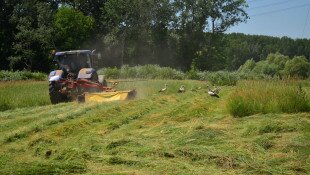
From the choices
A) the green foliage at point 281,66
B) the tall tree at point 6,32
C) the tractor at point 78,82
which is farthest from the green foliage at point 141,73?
the tall tree at point 6,32

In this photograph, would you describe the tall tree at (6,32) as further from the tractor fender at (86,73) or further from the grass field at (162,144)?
the grass field at (162,144)

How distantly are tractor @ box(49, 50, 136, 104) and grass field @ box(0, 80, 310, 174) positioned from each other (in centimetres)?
372

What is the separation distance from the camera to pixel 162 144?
688cm

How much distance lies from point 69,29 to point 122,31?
654 centimetres

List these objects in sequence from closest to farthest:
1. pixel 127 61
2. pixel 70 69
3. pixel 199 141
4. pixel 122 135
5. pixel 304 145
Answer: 1. pixel 304 145
2. pixel 199 141
3. pixel 122 135
4. pixel 70 69
5. pixel 127 61

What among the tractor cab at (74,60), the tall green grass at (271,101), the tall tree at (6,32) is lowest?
the tall green grass at (271,101)

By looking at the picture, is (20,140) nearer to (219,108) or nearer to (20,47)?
(219,108)

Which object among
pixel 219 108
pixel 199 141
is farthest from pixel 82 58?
pixel 199 141

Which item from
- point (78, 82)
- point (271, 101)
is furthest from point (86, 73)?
point (271, 101)

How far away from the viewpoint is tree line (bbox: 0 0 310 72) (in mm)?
44062

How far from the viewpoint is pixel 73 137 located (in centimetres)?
830

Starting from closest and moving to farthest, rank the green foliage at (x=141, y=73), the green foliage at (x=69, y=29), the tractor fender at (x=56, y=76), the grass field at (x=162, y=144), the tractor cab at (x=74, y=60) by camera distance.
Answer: the grass field at (x=162, y=144), the tractor fender at (x=56, y=76), the tractor cab at (x=74, y=60), the green foliage at (x=141, y=73), the green foliage at (x=69, y=29)

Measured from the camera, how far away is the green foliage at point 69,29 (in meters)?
43.8

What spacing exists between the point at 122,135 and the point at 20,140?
84.0 inches
